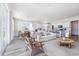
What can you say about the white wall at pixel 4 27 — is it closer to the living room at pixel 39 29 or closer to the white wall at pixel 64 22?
the living room at pixel 39 29

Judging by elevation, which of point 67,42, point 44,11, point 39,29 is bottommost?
point 67,42

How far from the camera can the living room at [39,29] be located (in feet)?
6.97

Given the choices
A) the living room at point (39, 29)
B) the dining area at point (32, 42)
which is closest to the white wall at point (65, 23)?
the living room at point (39, 29)

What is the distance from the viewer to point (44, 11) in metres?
2.19

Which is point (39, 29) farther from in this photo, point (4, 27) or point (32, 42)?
point (4, 27)

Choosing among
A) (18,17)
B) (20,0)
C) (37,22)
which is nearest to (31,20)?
(37,22)

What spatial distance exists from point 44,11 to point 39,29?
1.38ft

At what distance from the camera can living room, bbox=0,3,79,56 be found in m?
2.12

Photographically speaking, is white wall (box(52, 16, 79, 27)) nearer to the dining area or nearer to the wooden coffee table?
the wooden coffee table

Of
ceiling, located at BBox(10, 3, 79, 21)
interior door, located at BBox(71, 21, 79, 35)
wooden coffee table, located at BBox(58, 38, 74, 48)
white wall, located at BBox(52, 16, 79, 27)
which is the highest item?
ceiling, located at BBox(10, 3, 79, 21)

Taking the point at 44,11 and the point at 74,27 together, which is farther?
the point at 74,27

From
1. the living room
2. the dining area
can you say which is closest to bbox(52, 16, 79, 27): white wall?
the living room

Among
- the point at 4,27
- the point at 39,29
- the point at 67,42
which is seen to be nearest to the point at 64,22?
the point at 67,42

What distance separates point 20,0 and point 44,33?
0.89 metres
